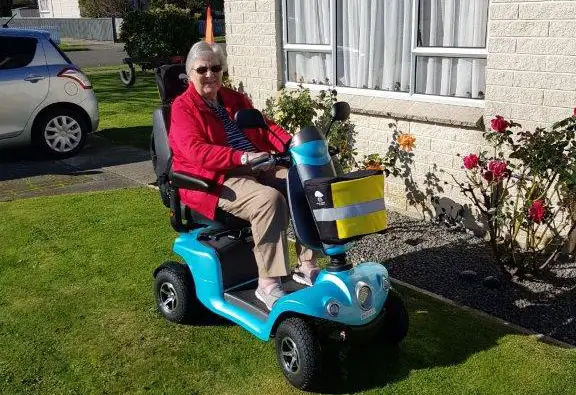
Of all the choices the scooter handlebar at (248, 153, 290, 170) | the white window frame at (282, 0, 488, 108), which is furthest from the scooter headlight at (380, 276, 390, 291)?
the white window frame at (282, 0, 488, 108)

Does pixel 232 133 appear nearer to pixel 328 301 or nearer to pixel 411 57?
pixel 328 301

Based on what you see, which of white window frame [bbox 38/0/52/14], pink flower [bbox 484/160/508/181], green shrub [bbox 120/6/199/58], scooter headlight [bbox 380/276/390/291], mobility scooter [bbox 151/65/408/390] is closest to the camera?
mobility scooter [bbox 151/65/408/390]

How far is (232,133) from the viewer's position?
4.09 meters

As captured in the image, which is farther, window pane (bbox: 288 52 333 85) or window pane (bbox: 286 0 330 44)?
A: window pane (bbox: 288 52 333 85)

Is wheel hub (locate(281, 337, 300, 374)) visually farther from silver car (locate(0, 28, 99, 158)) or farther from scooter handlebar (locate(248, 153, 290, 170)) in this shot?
silver car (locate(0, 28, 99, 158))

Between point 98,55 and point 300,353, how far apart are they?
82.8 ft

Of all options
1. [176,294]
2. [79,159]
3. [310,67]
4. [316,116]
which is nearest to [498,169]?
[176,294]

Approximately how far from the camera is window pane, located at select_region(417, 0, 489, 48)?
17.5 ft

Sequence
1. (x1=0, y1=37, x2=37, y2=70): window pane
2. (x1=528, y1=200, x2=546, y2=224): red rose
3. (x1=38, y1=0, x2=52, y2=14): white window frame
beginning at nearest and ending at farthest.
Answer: (x1=528, y1=200, x2=546, y2=224): red rose → (x1=0, y1=37, x2=37, y2=70): window pane → (x1=38, y1=0, x2=52, y2=14): white window frame

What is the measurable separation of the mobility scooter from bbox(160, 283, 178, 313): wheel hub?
3.7 inches

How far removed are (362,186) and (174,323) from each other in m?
1.70

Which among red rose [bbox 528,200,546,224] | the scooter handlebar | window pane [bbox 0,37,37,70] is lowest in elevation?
red rose [bbox 528,200,546,224]

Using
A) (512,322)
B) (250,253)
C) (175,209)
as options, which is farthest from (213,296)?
(512,322)

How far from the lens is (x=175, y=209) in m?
4.09
